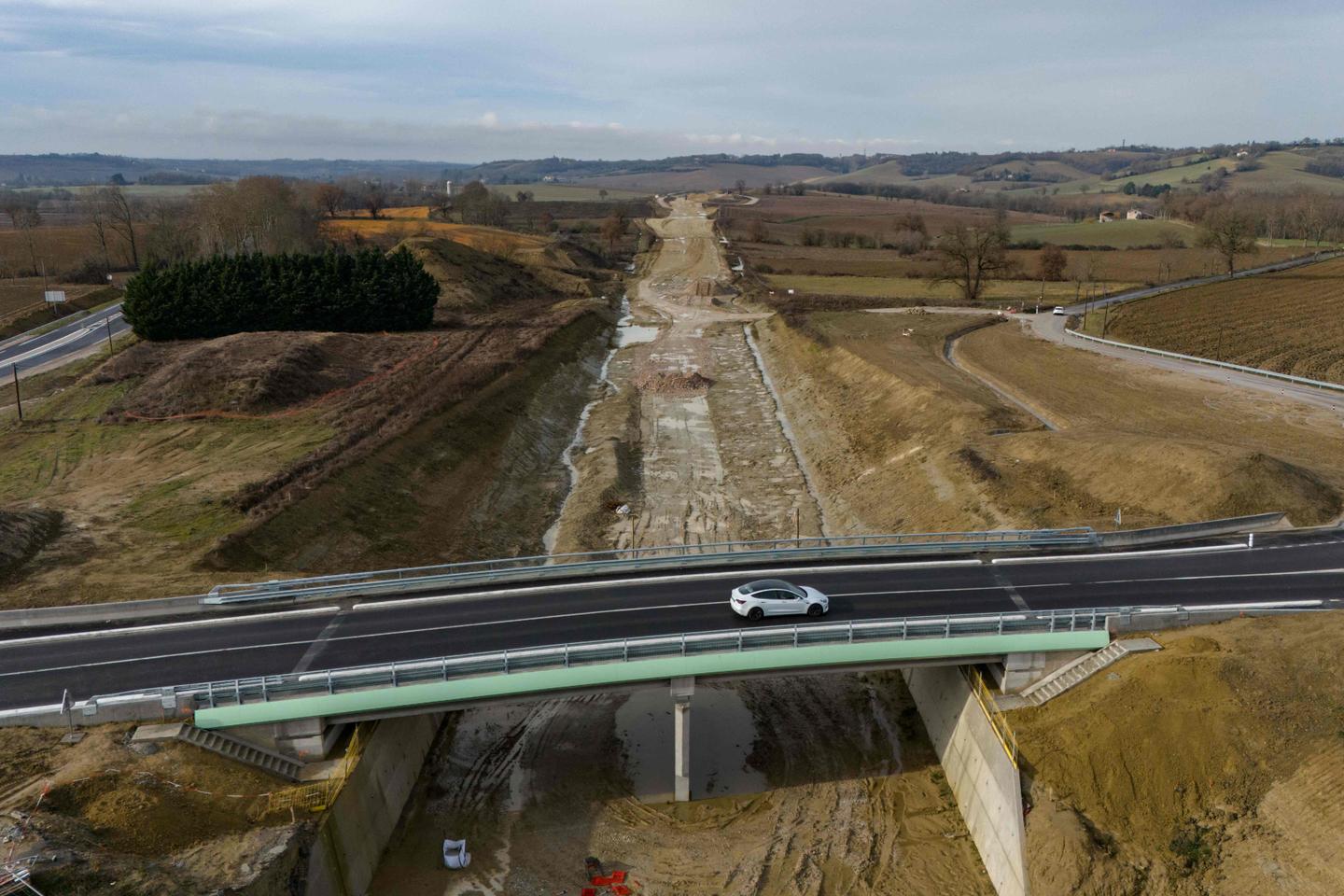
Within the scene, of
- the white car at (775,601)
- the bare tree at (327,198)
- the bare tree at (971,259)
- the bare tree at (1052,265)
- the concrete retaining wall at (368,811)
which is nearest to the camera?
the concrete retaining wall at (368,811)

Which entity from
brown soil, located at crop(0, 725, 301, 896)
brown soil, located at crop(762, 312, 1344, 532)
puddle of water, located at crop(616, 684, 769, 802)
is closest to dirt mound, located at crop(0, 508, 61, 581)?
brown soil, located at crop(0, 725, 301, 896)

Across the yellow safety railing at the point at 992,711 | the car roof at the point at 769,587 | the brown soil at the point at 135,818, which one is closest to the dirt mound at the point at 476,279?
the car roof at the point at 769,587

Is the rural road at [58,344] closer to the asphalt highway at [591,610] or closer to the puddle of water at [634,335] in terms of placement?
the puddle of water at [634,335]

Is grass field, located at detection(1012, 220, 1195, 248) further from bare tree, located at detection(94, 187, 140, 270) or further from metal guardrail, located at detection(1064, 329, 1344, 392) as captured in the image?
bare tree, located at detection(94, 187, 140, 270)

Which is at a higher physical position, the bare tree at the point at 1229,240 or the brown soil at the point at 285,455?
the bare tree at the point at 1229,240

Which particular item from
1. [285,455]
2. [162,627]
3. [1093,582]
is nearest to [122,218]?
[285,455]

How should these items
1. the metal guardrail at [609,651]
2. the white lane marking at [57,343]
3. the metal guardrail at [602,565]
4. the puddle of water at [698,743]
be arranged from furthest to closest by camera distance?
the white lane marking at [57,343], the metal guardrail at [602,565], the puddle of water at [698,743], the metal guardrail at [609,651]
